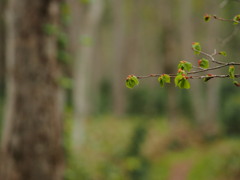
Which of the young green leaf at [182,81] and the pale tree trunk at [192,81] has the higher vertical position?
the pale tree trunk at [192,81]

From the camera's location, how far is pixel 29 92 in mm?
7215

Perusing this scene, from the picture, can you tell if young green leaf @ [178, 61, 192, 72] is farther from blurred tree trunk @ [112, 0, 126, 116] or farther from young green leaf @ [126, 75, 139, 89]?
blurred tree trunk @ [112, 0, 126, 116]

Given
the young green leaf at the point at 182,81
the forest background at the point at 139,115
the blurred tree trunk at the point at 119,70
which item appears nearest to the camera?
the young green leaf at the point at 182,81

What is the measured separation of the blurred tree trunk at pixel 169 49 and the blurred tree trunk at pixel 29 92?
11095mm

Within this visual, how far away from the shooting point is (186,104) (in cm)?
2355

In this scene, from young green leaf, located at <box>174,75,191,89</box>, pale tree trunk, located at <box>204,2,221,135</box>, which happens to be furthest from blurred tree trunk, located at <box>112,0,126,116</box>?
young green leaf, located at <box>174,75,191,89</box>

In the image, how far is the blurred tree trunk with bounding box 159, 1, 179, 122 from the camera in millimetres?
18141

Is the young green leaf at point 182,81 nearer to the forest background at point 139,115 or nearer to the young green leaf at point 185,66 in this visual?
the young green leaf at point 185,66

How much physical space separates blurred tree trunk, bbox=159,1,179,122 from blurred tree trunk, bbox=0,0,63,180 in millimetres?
11095

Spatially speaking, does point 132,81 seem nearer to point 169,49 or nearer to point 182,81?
point 182,81

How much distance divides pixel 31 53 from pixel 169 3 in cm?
1234

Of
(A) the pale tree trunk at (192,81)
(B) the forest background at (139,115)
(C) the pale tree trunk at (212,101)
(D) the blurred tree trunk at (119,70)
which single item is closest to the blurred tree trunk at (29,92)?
(B) the forest background at (139,115)

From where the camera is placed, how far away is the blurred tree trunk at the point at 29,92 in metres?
7.20

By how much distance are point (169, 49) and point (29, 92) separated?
11.7m
